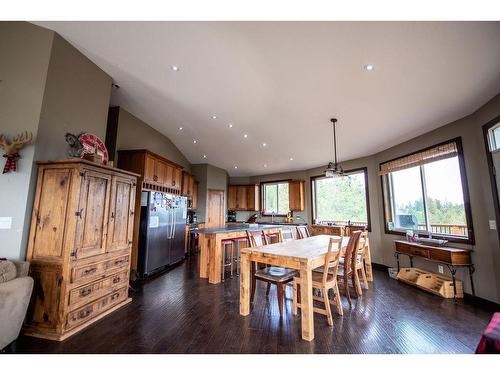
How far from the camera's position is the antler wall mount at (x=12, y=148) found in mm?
2213

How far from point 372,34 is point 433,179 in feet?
10.8

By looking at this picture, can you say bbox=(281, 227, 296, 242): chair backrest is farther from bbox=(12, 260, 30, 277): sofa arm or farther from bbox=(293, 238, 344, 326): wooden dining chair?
bbox=(12, 260, 30, 277): sofa arm

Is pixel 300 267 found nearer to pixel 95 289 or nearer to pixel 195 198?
pixel 95 289

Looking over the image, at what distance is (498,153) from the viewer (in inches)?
110

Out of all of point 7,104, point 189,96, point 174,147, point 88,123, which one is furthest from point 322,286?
point 174,147

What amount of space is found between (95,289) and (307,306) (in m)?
2.37

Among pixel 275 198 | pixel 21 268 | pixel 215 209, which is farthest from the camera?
pixel 275 198

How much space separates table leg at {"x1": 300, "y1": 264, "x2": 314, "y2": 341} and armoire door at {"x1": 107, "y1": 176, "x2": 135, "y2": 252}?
234cm

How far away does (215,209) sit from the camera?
775 centimetres

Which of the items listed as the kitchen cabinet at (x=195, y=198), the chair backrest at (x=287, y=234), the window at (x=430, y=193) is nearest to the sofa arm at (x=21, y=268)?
the chair backrest at (x=287, y=234)

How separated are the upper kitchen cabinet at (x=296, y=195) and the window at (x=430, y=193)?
2.64 m


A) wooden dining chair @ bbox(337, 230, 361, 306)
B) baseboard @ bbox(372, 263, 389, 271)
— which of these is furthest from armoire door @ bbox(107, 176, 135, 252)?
baseboard @ bbox(372, 263, 389, 271)

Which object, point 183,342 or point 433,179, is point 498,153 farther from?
point 183,342

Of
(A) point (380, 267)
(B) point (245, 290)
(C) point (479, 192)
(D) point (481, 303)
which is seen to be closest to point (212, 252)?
(B) point (245, 290)
